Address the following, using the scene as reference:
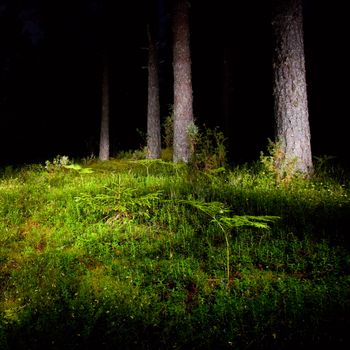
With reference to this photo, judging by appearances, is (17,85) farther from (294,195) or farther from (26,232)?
(294,195)

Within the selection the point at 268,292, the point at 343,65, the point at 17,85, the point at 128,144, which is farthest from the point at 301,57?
the point at 17,85

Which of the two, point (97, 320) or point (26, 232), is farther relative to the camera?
point (26, 232)

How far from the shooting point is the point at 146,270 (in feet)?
12.7

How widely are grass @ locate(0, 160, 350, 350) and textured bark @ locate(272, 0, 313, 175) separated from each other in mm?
1163

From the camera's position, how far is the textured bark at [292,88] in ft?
22.4

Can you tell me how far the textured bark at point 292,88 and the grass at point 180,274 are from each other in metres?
1.16

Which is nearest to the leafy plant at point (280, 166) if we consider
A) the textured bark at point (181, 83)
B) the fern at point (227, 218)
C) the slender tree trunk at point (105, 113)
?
the fern at point (227, 218)

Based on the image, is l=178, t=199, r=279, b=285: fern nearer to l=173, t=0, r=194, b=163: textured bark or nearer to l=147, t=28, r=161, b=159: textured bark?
l=173, t=0, r=194, b=163: textured bark

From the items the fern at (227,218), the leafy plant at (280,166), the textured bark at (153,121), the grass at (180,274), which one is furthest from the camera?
the textured bark at (153,121)

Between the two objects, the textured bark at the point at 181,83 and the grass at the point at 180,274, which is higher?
the textured bark at the point at 181,83

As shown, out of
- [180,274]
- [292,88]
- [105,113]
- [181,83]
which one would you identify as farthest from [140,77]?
[180,274]

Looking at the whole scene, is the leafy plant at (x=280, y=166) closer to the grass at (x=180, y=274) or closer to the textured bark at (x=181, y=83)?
the grass at (x=180, y=274)

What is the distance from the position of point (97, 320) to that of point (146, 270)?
96 cm

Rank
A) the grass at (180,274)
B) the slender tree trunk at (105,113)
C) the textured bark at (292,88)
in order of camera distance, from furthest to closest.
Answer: the slender tree trunk at (105,113) < the textured bark at (292,88) < the grass at (180,274)
